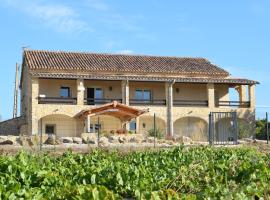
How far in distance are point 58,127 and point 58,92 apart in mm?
2790

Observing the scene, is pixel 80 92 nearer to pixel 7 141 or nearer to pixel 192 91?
pixel 192 91

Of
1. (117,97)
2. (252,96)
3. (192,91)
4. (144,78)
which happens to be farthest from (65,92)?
(252,96)

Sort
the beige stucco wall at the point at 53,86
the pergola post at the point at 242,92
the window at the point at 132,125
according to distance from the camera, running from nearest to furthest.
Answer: the window at the point at 132,125, the beige stucco wall at the point at 53,86, the pergola post at the point at 242,92

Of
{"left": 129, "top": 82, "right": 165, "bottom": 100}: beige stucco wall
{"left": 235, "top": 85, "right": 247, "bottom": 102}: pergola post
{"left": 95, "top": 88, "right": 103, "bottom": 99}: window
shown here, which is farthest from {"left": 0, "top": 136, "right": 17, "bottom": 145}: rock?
{"left": 235, "top": 85, "right": 247, "bottom": 102}: pergola post

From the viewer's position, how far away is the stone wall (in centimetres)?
3888

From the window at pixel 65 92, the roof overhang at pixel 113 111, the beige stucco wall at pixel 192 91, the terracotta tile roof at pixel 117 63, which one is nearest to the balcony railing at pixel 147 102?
the beige stucco wall at pixel 192 91

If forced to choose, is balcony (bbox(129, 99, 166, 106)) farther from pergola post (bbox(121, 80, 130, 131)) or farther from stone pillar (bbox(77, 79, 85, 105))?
stone pillar (bbox(77, 79, 85, 105))

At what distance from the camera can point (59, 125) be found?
38062 millimetres

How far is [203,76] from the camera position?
136 ft

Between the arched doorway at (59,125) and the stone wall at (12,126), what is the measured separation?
2679 mm

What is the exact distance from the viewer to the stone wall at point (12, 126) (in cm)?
3888

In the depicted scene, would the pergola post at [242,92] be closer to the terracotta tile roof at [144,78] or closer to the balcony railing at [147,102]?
the terracotta tile roof at [144,78]

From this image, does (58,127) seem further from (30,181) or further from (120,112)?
(30,181)

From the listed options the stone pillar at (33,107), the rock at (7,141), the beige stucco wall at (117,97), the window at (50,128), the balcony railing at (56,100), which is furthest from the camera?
the balcony railing at (56,100)
